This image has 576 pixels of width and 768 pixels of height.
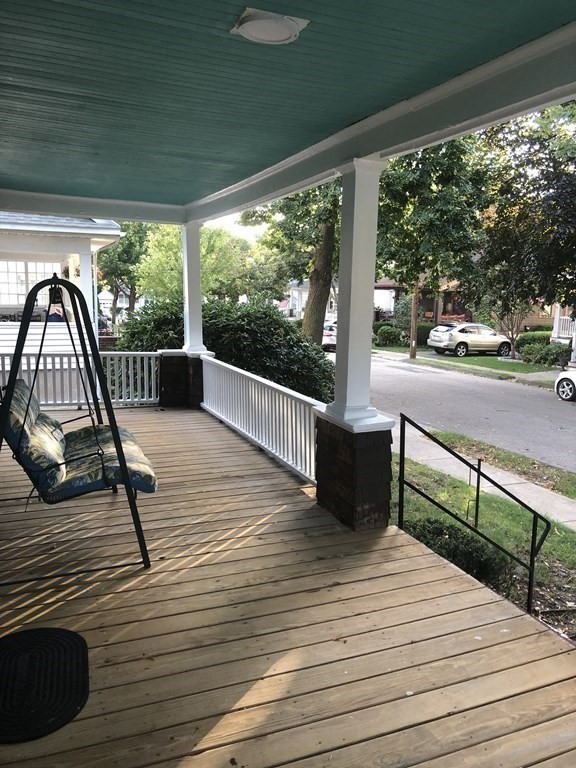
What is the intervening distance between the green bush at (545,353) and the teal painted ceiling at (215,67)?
53.3 feet

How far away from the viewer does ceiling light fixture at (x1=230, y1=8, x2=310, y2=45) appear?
2244 mm

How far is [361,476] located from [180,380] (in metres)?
4.76

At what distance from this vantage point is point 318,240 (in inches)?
442

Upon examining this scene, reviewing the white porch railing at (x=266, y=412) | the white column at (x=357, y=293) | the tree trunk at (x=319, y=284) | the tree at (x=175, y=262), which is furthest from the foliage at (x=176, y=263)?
the white column at (x=357, y=293)

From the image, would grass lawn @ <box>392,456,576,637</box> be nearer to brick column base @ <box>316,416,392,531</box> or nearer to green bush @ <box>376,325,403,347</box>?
brick column base @ <box>316,416,392,531</box>

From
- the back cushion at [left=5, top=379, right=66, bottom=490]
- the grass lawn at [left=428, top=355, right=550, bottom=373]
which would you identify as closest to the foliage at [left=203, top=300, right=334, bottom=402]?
the back cushion at [left=5, top=379, right=66, bottom=490]

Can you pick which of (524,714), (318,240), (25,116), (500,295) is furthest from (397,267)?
(524,714)

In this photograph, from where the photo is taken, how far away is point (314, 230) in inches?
437

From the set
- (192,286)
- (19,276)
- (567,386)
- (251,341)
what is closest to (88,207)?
(192,286)

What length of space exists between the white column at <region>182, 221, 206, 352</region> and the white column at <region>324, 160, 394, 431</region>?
13.0ft

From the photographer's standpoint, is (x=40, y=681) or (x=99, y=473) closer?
(x=40, y=681)

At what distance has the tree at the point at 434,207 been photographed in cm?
Result: 890

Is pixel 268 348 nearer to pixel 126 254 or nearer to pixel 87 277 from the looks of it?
pixel 87 277

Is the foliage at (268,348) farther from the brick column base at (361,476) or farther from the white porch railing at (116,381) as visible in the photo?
the brick column base at (361,476)
